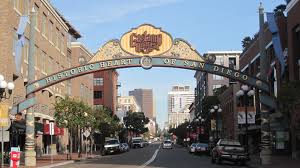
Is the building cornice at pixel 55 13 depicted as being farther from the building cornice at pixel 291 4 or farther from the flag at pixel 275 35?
the flag at pixel 275 35

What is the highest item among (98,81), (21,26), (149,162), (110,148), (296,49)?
(98,81)

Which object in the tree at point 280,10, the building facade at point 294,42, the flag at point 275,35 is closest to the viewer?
the flag at point 275,35

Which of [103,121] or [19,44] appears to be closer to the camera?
[19,44]

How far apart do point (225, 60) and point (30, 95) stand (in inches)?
4306

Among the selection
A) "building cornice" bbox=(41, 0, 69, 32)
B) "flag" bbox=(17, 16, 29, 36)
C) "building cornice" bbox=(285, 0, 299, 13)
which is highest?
"building cornice" bbox=(41, 0, 69, 32)

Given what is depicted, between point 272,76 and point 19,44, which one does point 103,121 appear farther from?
point 19,44

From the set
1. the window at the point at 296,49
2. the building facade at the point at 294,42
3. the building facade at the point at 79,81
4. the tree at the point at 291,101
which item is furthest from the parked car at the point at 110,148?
the tree at the point at 291,101

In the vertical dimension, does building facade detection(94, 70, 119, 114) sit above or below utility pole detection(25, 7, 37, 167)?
above

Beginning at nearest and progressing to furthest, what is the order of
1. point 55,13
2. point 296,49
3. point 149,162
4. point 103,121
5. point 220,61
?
point 149,162
point 296,49
point 55,13
point 103,121
point 220,61

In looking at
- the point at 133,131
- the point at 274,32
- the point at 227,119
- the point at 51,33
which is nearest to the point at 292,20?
the point at 274,32

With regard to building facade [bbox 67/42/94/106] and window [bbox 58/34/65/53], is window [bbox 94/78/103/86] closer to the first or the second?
building facade [bbox 67/42/94/106]

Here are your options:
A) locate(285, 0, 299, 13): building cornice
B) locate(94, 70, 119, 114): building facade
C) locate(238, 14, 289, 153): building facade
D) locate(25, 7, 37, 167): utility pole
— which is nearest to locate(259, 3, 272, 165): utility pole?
locate(238, 14, 289, 153): building facade

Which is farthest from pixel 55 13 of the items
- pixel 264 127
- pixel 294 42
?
pixel 264 127

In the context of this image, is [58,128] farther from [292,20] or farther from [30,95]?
[292,20]
